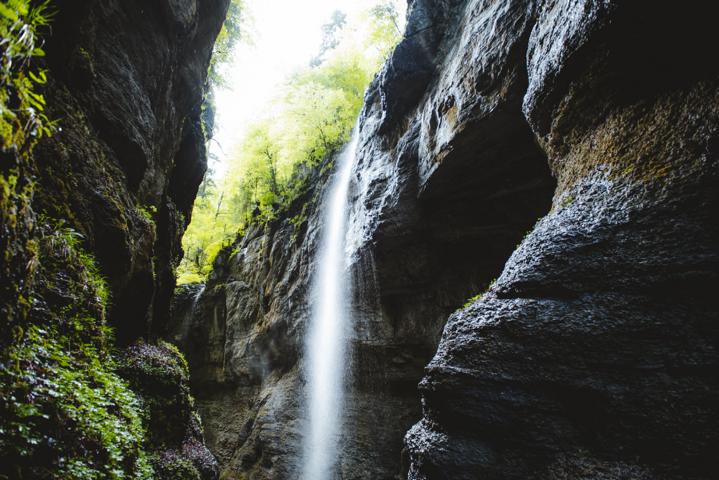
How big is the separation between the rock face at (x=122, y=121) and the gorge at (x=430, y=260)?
0.18 feet

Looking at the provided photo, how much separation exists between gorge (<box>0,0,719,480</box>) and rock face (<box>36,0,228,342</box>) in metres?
0.06

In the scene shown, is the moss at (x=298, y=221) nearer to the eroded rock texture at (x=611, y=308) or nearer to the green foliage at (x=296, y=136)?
the green foliage at (x=296, y=136)

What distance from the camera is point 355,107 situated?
18.1m

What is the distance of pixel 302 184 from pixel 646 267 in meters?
14.8

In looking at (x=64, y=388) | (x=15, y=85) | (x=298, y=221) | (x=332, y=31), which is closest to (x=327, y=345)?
(x=298, y=221)

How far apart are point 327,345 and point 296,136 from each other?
9.72m

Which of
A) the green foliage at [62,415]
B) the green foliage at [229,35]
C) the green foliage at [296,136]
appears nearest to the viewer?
the green foliage at [62,415]

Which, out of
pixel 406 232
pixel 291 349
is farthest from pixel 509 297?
pixel 291 349

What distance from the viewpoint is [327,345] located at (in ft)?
39.8

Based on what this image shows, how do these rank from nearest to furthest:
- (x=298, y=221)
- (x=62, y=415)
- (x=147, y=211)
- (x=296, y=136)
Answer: (x=62, y=415) < (x=147, y=211) < (x=298, y=221) < (x=296, y=136)

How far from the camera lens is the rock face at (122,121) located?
572 centimetres

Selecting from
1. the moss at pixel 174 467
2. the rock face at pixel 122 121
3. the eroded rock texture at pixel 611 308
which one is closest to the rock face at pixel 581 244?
the eroded rock texture at pixel 611 308

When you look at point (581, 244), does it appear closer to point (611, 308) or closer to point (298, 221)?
point (611, 308)

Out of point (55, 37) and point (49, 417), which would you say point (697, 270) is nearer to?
point (49, 417)
